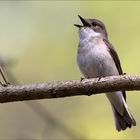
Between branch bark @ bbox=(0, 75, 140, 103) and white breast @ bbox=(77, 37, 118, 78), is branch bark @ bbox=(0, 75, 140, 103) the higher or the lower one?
the higher one

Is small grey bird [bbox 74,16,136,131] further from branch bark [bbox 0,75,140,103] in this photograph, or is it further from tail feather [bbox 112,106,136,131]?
branch bark [bbox 0,75,140,103]

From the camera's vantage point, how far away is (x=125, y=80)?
10.5 ft

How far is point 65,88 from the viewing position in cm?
319

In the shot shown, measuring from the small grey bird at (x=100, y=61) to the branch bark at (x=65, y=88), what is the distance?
115 cm

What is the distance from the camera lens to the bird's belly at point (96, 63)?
15.0 ft

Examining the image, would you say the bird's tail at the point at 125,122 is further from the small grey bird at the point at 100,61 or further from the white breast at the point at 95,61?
the white breast at the point at 95,61

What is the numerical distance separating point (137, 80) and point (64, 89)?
0.50 meters

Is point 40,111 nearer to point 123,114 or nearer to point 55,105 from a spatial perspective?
point 123,114

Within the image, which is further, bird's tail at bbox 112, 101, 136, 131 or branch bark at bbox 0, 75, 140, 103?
bird's tail at bbox 112, 101, 136, 131

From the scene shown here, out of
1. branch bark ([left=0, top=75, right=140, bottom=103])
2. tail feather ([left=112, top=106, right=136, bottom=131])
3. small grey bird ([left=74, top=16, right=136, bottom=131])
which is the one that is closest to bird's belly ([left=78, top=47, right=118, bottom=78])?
small grey bird ([left=74, top=16, right=136, bottom=131])

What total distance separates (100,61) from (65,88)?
147 centimetres

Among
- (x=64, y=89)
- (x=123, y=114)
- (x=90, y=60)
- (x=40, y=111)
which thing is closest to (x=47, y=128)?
(x=40, y=111)

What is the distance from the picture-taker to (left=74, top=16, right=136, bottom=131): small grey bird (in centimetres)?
460

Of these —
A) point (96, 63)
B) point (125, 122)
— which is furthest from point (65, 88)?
point (125, 122)
